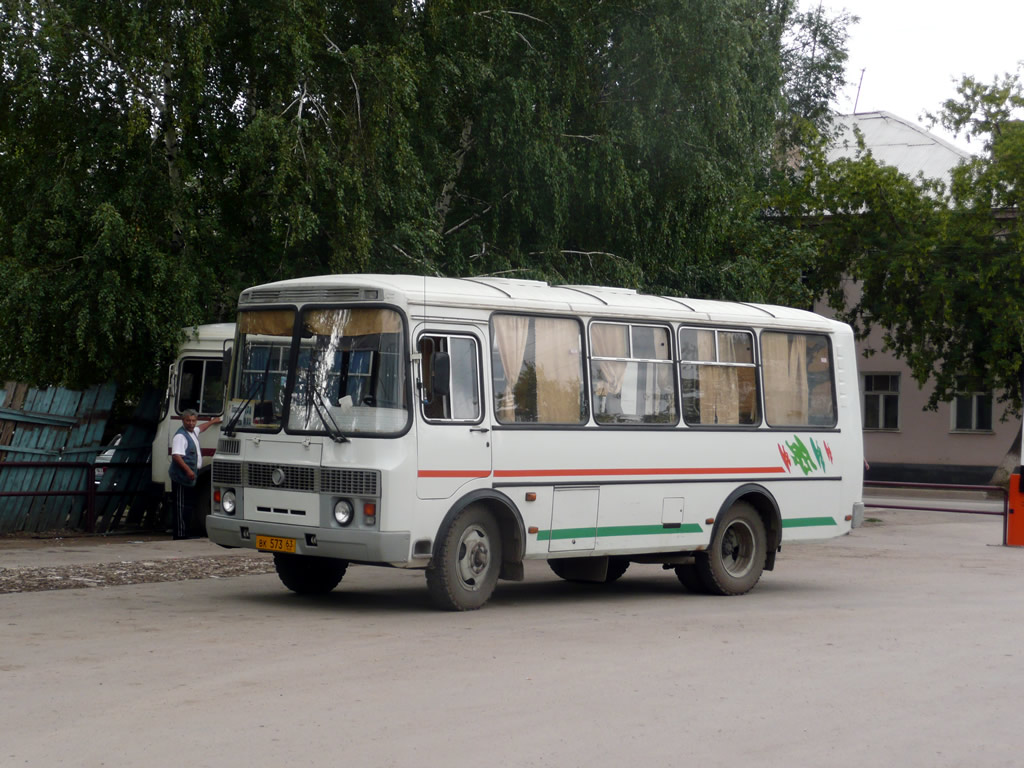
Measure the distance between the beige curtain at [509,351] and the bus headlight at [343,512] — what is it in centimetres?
162

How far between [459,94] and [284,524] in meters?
12.8

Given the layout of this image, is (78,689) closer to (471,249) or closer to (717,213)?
(471,249)

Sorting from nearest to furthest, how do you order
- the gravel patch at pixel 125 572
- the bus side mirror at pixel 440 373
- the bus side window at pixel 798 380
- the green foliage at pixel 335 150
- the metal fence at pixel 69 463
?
1. the bus side mirror at pixel 440 373
2. the gravel patch at pixel 125 572
3. the bus side window at pixel 798 380
4. the green foliage at pixel 335 150
5. the metal fence at pixel 69 463

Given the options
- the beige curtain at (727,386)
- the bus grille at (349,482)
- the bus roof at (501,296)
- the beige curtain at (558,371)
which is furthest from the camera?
the beige curtain at (727,386)

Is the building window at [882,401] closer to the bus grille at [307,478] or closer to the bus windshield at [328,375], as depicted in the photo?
the bus windshield at [328,375]

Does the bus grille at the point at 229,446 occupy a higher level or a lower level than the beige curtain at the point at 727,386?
lower

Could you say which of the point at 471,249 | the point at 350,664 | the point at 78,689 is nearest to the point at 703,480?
the point at 350,664

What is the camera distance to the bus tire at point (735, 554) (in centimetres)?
1445

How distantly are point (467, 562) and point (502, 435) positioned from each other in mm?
1141

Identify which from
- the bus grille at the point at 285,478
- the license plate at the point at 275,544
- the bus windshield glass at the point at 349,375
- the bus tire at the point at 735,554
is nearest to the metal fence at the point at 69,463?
the bus grille at the point at 285,478

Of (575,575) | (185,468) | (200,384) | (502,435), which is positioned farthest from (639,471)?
(200,384)

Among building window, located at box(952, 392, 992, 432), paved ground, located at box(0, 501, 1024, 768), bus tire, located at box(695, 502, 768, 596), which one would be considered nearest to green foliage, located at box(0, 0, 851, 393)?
paved ground, located at box(0, 501, 1024, 768)

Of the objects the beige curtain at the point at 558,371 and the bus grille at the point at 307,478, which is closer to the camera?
the bus grille at the point at 307,478

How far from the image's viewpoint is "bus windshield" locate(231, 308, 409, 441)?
12.0 metres
